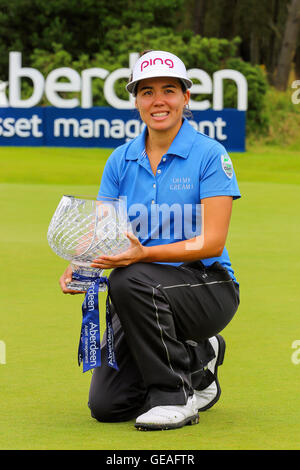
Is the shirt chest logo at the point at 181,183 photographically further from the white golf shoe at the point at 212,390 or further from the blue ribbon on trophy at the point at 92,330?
the white golf shoe at the point at 212,390

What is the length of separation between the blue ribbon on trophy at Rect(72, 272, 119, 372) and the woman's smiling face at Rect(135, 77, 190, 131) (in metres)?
0.69

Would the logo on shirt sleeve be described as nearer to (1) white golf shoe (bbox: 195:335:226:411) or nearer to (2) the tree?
(1) white golf shoe (bbox: 195:335:226:411)

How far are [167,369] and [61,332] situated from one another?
6.42ft

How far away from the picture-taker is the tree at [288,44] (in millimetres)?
35562

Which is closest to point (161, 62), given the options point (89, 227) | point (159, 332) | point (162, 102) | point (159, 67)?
point (159, 67)

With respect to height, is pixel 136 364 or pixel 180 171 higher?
pixel 180 171

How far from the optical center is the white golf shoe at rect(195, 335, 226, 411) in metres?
4.04

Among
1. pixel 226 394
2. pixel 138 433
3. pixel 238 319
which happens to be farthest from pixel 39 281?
pixel 138 433

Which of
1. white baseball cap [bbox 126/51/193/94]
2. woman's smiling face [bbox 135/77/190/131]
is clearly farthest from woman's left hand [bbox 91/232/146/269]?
white baseball cap [bbox 126/51/193/94]

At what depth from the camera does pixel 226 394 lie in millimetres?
4285

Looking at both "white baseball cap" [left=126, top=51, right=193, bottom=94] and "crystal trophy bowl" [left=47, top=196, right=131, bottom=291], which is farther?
"white baseball cap" [left=126, top=51, right=193, bottom=94]

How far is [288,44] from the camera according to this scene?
36562 mm

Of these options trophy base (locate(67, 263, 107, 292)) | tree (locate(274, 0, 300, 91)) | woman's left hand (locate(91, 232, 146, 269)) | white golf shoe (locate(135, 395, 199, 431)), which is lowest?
white golf shoe (locate(135, 395, 199, 431))
